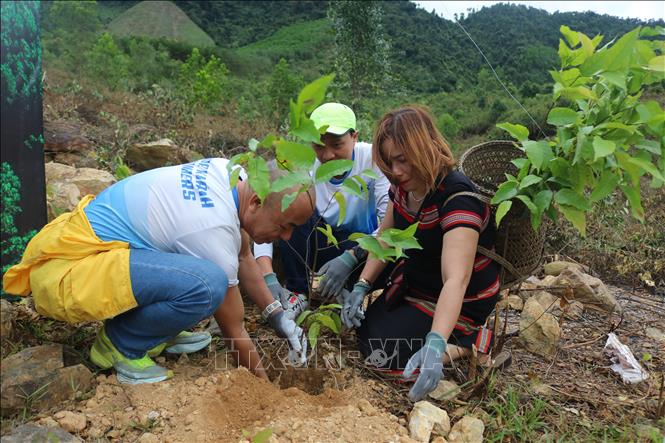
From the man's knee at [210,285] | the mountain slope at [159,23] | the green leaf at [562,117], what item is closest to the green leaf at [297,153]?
the man's knee at [210,285]

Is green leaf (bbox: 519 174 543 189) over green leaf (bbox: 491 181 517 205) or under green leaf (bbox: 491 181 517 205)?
over

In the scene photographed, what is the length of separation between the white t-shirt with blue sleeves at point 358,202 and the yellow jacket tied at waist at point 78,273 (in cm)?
91

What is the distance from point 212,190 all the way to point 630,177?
4.36 ft

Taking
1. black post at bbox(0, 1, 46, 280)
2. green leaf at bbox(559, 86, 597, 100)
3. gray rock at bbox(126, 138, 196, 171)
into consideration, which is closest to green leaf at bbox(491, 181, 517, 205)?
green leaf at bbox(559, 86, 597, 100)

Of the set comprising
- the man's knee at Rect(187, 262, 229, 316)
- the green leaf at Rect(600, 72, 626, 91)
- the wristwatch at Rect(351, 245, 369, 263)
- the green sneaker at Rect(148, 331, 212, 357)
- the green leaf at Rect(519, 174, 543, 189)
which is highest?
the green leaf at Rect(600, 72, 626, 91)

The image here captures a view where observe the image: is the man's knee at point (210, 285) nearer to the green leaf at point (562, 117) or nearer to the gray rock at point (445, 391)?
the gray rock at point (445, 391)

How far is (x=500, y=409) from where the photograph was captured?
6.16 ft

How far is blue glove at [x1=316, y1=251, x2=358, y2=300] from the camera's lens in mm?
2443

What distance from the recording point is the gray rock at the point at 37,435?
56.5 inches

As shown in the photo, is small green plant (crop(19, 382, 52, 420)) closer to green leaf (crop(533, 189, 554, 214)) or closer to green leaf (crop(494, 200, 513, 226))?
green leaf (crop(494, 200, 513, 226))

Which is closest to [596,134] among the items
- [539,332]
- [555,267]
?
[539,332]

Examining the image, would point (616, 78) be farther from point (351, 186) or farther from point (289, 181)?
point (289, 181)

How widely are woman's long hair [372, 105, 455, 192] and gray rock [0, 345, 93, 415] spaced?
1241mm

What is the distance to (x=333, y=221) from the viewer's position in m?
2.71
